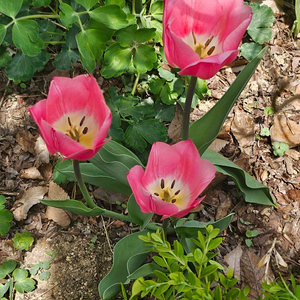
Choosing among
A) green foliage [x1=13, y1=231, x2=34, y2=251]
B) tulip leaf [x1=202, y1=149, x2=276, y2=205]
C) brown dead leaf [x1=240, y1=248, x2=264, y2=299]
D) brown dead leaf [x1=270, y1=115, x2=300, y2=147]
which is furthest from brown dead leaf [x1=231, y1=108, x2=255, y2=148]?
green foliage [x1=13, y1=231, x2=34, y2=251]

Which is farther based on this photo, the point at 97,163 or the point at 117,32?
the point at 117,32

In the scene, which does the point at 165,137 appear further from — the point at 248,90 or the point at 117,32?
the point at 248,90

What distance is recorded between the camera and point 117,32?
5.38ft

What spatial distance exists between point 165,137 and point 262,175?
514 millimetres

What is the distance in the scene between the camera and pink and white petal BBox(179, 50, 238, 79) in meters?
0.97

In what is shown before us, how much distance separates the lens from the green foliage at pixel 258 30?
209cm

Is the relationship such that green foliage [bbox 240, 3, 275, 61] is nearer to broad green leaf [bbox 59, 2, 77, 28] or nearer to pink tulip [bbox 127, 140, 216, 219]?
broad green leaf [bbox 59, 2, 77, 28]

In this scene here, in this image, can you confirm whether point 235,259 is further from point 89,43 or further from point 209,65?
point 89,43

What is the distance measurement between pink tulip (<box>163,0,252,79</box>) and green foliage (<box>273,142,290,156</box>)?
859 millimetres

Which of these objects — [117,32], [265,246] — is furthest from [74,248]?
[117,32]

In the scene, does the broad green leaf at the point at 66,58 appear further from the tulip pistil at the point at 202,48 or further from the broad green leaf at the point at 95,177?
the tulip pistil at the point at 202,48

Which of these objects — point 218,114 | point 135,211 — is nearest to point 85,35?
point 218,114

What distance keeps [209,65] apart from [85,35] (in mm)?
712

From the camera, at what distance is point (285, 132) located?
6.39 feet
